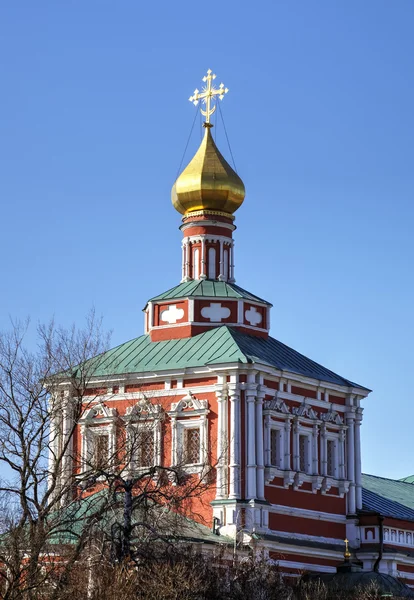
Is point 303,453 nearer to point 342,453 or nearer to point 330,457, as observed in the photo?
point 330,457

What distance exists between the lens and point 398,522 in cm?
3869

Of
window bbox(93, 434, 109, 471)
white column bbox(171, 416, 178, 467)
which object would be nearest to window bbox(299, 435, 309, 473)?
white column bbox(171, 416, 178, 467)

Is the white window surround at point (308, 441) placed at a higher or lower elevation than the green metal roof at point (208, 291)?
lower

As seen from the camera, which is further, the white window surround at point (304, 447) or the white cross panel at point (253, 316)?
the white cross panel at point (253, 316)

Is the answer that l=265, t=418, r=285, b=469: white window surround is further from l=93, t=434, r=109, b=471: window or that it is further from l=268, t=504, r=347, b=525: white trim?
l=93, t=434, r=109, b=471: window

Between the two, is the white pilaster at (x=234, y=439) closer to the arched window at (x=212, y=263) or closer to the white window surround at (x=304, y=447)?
the white window surround at (x=304, y=447)

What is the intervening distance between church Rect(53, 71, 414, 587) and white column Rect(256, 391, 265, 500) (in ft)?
0.12

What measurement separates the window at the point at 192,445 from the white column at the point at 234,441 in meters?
1.14

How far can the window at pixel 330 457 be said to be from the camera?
3806 cm

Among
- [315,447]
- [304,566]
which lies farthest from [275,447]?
[304,566]

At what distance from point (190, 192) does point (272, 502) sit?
30.0ft

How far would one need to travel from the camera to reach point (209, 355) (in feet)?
118

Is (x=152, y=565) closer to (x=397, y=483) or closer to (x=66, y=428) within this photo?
(x=66, y=428)

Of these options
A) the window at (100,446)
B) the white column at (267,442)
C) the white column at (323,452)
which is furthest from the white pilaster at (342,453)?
the window at (100,446)
